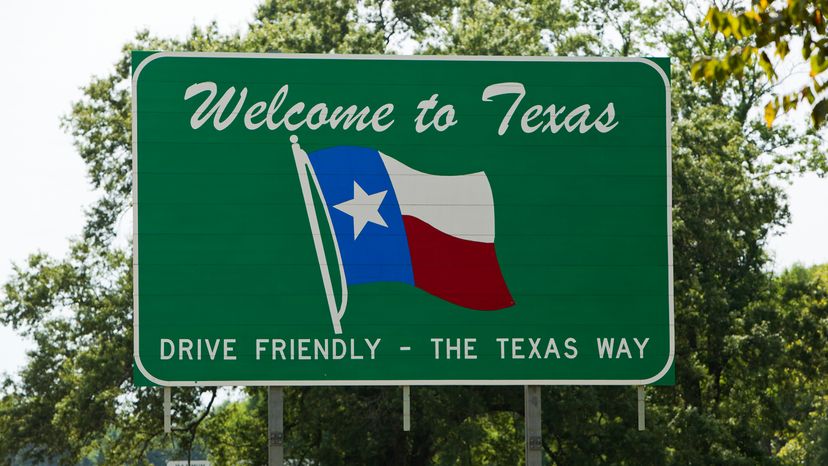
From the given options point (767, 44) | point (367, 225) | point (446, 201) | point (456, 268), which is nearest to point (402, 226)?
point (367, 225)

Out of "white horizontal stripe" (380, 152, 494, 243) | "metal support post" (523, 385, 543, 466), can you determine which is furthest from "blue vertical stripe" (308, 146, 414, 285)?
"metal support post" (523, 385, 543, 466)

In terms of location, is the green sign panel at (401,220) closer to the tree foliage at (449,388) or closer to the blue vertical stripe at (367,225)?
the blue vertical stripe at (367,225)

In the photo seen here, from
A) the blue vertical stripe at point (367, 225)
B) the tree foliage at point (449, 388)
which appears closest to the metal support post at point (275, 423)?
the blue vertical stripe at point (367, 225)

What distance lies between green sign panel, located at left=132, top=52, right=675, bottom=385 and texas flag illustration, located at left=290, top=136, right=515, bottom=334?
0.02m

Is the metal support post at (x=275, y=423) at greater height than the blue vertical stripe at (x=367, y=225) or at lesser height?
lesser

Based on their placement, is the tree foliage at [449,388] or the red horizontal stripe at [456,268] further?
the tree foliage at [449,388]

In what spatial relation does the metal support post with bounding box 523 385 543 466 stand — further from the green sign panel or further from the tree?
the tree

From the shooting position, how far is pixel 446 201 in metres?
13.3

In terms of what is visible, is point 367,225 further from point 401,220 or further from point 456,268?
point 456,268

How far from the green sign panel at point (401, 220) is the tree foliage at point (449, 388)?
739 cm

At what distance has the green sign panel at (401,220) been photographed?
13.0 meters

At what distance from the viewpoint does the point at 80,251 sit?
24.0 metres

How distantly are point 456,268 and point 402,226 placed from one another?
2.28 feet

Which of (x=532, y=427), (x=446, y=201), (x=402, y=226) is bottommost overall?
(x=532, y=427)
